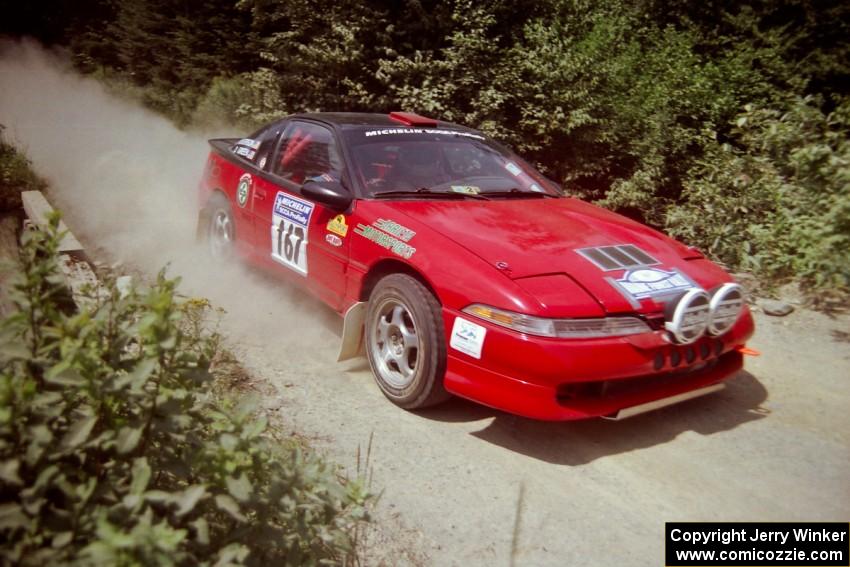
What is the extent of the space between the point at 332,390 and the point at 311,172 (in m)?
1.61

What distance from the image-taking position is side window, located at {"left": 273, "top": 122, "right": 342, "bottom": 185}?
14.6 ft

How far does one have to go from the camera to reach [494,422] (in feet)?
11.7

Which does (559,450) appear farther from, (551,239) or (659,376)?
(551,239)

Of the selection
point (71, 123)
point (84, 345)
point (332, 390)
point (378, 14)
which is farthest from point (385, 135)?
point (71, 123)

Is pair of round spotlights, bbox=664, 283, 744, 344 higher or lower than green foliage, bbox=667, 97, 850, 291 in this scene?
lower

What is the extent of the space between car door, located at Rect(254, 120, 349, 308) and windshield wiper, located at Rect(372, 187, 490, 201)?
0.30 metres

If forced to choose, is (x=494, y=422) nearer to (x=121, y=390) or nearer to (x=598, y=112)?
(x=121, y=390)

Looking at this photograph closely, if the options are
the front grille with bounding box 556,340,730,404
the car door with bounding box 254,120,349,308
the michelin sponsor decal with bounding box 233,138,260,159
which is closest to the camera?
the front grille with bounding box 556,340,730,404

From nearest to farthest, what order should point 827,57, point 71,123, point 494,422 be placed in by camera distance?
point 494,422 → point 827,57 → point 71,123

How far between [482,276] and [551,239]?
0.61 metres

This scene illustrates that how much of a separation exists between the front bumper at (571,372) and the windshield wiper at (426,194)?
107 cm

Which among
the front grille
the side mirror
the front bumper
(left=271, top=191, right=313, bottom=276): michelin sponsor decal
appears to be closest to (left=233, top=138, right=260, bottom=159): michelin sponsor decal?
(left=271, top=191, right=313, bottom=276): michelin sponsor decal

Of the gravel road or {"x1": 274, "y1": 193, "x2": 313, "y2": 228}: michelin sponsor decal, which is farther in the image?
{"x1": 274, "y1": 193, "x2": 313, "y2": 228}: michelin sponsor decal

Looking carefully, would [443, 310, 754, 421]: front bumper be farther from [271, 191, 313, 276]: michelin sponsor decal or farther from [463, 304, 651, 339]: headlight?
[271, 191, 313, 276]: michelin sponsor decal
